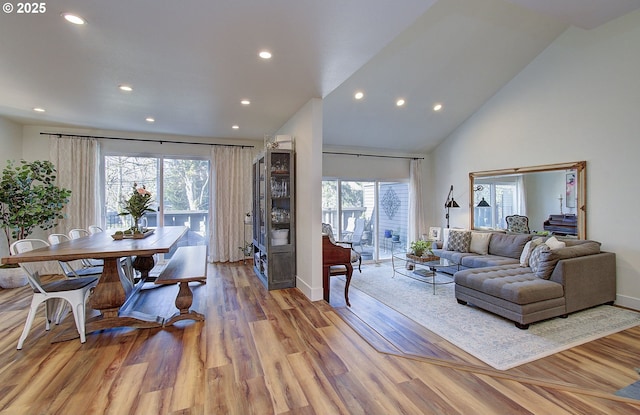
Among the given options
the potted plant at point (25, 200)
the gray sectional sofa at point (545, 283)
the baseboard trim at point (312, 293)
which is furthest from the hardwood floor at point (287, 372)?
the potted plant at point (25, 200)

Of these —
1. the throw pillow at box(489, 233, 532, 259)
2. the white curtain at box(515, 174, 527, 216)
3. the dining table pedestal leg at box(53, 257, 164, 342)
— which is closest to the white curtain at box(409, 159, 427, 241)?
the throw pillow at box(489, 233, 532, 259)

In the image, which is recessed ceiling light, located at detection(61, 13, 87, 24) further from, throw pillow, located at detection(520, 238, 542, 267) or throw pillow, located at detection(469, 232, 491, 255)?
throw pillow, located at detection(469, 232, 491, 255)

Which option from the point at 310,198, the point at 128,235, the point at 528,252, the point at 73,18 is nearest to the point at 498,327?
the point at 528,252

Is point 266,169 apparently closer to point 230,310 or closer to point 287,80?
point 287,80

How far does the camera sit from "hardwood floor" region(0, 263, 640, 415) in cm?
173

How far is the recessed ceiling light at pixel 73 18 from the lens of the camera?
1.99 metres

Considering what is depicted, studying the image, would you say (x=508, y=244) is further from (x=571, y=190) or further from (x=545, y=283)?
(x=545, y=283)

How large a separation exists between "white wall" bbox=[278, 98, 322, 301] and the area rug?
120 centimetres

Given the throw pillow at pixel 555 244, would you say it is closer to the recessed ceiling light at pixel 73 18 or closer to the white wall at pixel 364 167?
the white wall at pixel 364 167

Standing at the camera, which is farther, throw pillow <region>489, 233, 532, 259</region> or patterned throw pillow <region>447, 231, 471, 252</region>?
patterned throw pillow <region>447, 231, 471, 252</region>

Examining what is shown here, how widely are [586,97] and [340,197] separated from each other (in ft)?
14.0

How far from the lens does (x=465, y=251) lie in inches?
212

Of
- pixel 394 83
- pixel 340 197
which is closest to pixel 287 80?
pixel 394 83

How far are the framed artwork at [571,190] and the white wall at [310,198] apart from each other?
386 cm
